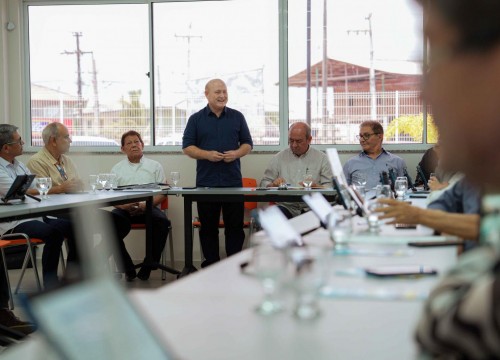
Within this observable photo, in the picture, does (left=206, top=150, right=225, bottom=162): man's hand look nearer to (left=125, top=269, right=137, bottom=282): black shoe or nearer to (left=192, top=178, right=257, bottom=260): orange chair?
(left=192, top=178, right=257, bottom=260): orange chair

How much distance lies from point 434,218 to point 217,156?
3704 mm

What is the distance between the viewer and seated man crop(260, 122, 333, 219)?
6629 millimetres

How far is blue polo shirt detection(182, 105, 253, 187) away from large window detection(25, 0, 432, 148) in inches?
35.5

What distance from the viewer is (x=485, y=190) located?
26.6 inches

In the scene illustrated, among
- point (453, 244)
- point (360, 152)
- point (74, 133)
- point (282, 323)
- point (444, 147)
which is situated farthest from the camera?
point (74, 133)

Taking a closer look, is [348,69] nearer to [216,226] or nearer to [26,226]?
[216,226]

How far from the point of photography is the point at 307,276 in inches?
55.5

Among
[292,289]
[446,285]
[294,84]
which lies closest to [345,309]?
[292,289]

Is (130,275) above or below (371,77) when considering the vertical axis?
below

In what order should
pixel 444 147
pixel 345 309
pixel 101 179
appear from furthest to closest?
pixel 101 179 < pixel 345 309 < pixel 444 147

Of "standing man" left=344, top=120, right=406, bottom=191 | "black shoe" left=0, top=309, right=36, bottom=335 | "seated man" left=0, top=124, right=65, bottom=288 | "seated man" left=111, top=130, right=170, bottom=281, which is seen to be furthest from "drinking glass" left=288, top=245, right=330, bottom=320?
"standing man" left=344, top=120, right=406, bottom=191

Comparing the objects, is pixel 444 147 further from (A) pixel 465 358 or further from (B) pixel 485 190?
(A) pixel 465 358

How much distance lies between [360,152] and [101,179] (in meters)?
2.59

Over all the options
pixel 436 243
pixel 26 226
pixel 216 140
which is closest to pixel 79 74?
pixel 216 140
